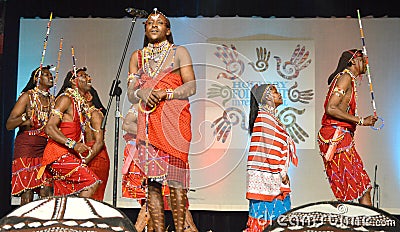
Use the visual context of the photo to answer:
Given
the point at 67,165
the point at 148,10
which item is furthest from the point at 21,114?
the point at 148,10

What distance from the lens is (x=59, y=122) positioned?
5078 millimetres

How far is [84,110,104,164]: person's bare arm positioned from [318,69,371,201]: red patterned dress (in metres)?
1.83

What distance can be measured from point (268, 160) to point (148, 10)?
2852 millimetres

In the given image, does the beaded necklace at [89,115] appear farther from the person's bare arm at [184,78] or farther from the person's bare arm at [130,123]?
the person's bare arm at [184,78]

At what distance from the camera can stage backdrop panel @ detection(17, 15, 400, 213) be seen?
22.8ft

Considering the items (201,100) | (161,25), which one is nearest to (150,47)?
(161,25)

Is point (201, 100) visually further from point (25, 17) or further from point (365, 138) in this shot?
point (25, 17)

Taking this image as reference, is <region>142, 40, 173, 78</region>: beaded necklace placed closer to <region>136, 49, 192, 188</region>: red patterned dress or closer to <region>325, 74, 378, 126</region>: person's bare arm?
<region>136, 49, 192, 188</region>: red patterned dress

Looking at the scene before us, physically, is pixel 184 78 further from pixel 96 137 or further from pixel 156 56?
pixel 96 137

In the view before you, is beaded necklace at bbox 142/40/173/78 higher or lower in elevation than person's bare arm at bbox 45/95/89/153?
higher

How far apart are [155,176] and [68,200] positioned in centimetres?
177

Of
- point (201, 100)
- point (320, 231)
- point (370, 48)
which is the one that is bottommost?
point (320, 231)

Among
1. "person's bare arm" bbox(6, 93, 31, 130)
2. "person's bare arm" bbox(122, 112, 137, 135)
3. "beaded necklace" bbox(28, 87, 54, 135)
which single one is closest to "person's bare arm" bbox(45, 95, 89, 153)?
"person's bare arm" bbox(122, 112, 137, 135)

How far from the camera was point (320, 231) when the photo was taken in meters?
1.96
